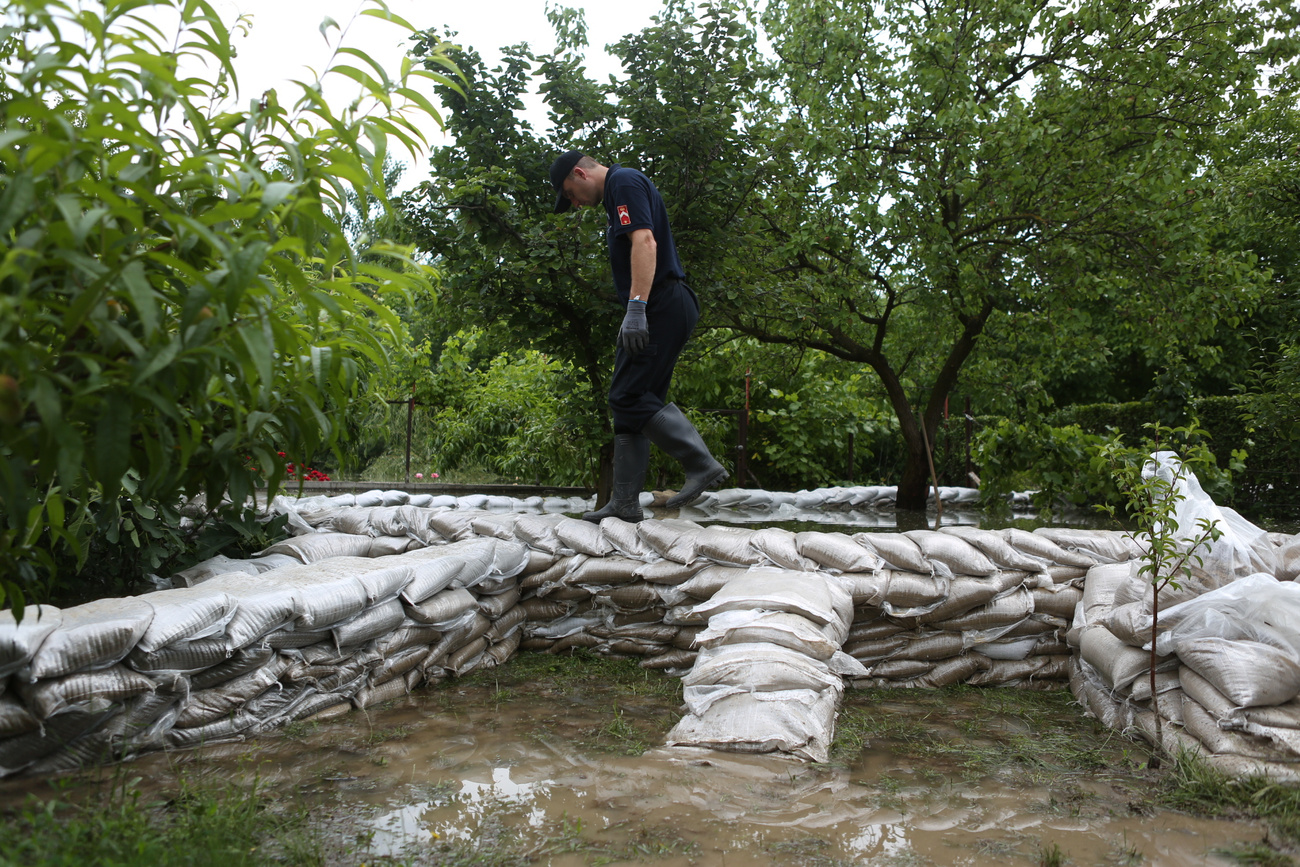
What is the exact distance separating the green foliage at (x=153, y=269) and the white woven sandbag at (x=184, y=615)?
0.44 meters

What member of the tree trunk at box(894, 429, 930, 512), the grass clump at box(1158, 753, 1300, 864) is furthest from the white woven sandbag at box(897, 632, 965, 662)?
the tree trunk at box(894, 429, 930, 512)

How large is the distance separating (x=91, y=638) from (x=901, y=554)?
92.9 inches

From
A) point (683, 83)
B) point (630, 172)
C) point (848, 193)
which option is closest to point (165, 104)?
point (630, 172)

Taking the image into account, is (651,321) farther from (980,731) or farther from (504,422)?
(504,422)

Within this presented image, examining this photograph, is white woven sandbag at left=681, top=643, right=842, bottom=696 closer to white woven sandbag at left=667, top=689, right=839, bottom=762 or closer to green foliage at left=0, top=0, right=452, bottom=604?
white woven sandbag at left=667, top=689, right=839, bottom=762

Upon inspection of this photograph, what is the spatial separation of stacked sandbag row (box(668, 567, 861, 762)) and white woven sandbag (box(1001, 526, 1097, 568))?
0.81 meters

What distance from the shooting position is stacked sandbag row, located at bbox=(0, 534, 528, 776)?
65.0 inches

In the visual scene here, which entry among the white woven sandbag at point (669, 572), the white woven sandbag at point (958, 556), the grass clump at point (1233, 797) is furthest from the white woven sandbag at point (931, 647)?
the grass clump at point (1233, 797)

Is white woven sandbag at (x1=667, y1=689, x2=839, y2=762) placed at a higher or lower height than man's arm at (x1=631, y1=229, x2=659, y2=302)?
lower

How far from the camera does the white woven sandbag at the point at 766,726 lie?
1920 mm

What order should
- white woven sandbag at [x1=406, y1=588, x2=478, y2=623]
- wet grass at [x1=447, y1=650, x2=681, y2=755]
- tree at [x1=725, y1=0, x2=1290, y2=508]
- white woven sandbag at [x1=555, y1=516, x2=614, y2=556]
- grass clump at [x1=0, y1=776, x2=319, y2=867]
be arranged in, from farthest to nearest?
tree at [x1=725, y1=0, x2=1290, y2=508] < white woven sandbag at [x1=555, y1=516, x2=614, y2=556] < white woven sandbag at [x1=406, y1=588, x2=478, y2=623] < wet grass at [x1=447, y1=650, x2=681, y2=755] < grass clump at [x1=0, y1=776, x2=319, y2=867]

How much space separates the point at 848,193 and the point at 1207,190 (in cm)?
281

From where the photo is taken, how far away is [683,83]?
4.20 m

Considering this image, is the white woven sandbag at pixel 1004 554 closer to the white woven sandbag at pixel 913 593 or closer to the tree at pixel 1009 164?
the white woven sandbag at pixel 913 593
